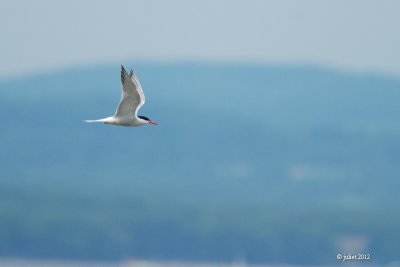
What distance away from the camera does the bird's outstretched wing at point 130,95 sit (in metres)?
12.0

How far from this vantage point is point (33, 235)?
92.0 ft

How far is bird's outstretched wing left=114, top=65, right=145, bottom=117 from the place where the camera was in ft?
39.4

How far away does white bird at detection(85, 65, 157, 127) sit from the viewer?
1204 centimetres

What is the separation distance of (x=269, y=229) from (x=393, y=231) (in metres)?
2.98

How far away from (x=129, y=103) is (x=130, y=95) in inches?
6.2

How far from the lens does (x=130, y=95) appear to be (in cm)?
1224

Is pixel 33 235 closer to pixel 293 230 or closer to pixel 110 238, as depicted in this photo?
pixel 110 238

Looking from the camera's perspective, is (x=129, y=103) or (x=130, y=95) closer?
(x=130, y=95)

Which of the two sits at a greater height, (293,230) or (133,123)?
(293,230)

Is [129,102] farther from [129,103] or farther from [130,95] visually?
[130,95]

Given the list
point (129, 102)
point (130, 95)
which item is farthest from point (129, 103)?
point (130, 95)

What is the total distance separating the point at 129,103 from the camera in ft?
40.6

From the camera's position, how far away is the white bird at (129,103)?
474 inches

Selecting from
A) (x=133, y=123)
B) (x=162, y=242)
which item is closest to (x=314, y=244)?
(x=162, y=242)
